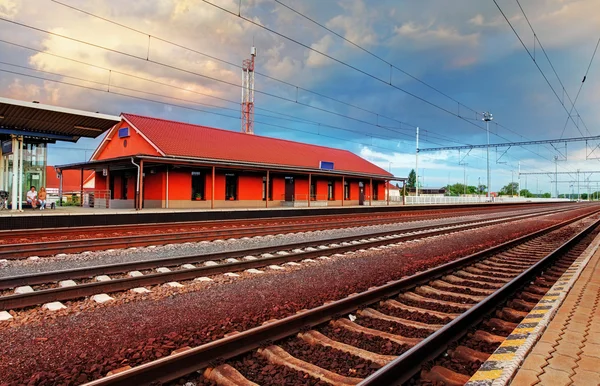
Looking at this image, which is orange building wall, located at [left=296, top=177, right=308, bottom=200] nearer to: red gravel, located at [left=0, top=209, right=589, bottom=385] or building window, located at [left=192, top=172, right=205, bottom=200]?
building window, located at [left=192, top=172, right=205, bottom=200]

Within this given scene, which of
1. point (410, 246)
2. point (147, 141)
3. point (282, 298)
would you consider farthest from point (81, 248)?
point (147, 141)

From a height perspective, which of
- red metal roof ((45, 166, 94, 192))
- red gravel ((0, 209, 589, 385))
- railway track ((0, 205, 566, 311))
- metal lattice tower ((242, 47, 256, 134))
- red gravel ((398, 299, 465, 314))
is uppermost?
metal lattice tower ((242, 47, 256, 134))

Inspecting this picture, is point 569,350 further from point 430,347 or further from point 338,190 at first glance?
point 338,190

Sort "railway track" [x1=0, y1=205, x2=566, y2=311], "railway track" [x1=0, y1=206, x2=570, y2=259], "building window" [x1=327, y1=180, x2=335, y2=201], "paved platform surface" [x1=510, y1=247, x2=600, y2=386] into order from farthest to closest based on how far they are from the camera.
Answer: "building window" [x1=327, y1=180, x2=335, y2=201] → "railway track" [x1=0, y1=206, x2=570, y2=259] → "railway track" [x1=0, y1=205, x2=566, y2=311] → "paved platform surface" [x1=510, y1=247, x2=600, y2=386]

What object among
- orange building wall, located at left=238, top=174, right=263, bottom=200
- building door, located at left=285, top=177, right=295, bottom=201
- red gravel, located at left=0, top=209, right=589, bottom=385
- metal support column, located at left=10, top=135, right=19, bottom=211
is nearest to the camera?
red gravel, located at left=0, top=209, right=589, bottom=385

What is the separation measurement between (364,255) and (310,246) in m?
1.85

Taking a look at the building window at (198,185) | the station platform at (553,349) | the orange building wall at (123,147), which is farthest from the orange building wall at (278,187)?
the station platform at (553,349)

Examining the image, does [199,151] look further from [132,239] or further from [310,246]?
[310,246]

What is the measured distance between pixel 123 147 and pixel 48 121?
12.3 meters

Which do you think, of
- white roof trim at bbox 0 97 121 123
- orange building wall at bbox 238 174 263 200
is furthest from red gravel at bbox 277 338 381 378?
orange building wall at bbox 238 174 263 200

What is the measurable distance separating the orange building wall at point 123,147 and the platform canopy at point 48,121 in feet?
17.3

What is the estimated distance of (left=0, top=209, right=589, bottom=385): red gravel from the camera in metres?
3.77

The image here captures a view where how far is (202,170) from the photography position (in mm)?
28797

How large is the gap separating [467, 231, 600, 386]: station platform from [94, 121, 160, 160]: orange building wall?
26.1 m
